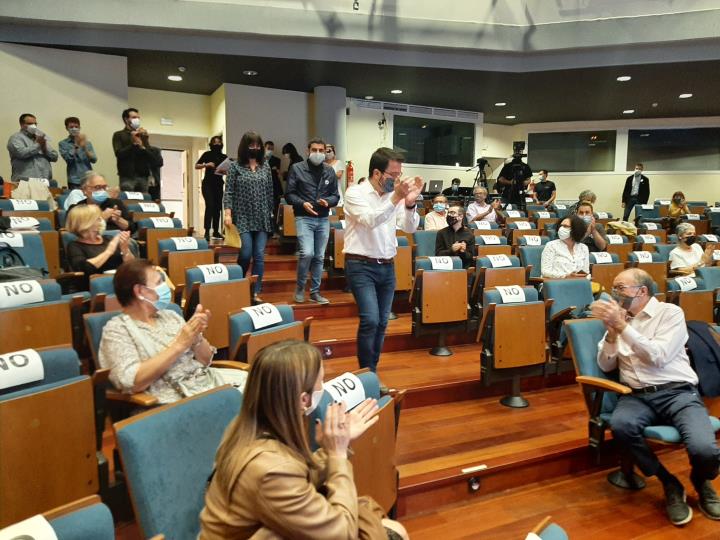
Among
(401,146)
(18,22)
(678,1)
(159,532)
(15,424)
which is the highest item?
(678,1)

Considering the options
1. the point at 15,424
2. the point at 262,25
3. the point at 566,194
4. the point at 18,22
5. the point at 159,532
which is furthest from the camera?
the point at 566,194

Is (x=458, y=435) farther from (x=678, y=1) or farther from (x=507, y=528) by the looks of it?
(x=678, y=1)

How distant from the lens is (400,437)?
2.76m

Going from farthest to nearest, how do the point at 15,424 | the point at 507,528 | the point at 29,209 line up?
the point at 29,209 < the point at 507,528 < the point at 15,424

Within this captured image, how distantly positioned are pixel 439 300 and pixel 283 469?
111 inches

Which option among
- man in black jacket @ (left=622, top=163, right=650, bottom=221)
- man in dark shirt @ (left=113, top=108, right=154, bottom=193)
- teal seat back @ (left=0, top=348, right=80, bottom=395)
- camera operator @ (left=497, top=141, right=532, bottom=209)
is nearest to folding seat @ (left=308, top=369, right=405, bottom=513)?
teal seat back @ (left=0, top=348, right=80, bottom=395)

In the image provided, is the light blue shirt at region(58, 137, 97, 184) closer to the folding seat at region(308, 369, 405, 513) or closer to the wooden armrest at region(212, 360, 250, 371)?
the wooden armrest at region(212, 360, 250, 371)

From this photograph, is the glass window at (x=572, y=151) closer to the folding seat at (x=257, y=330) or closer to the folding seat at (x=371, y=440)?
the folding seat at (x=257, y=330)

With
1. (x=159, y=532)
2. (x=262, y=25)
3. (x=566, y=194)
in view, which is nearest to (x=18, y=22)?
(x=262, y=25)

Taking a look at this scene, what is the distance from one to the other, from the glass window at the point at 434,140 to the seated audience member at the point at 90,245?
7848mm

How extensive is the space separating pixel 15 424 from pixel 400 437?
5.81 feet

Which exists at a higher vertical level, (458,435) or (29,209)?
(29,209)

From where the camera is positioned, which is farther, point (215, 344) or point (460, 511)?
point (215, 344)

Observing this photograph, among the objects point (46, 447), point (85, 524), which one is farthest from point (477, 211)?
point (85, 524)
